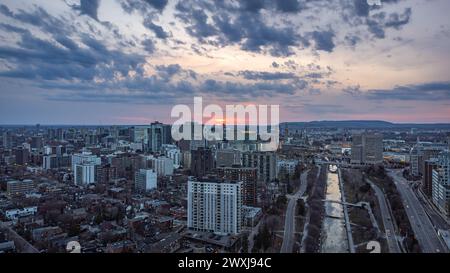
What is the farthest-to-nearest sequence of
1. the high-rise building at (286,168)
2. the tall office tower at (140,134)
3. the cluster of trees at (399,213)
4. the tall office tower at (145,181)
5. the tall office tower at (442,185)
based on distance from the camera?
the tall office tower at (140,134), the high-rise building at (286,168), the tall office tower at (145,181), the tall office tower at (442,185), the cluster of trees at (399,213)

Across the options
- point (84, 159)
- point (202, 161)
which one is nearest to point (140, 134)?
point (84, 159)

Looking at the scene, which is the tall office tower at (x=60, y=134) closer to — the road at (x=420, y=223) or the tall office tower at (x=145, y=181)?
the tall office tower at (x=145, y=181)

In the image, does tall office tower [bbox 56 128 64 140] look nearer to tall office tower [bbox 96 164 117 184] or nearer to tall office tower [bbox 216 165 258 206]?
tall office tower [bbox 96 164 117 184]

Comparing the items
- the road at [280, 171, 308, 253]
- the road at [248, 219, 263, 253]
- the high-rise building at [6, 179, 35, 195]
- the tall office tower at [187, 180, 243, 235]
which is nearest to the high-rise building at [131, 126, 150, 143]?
the high-rise building at [6, 179, 35, 195]

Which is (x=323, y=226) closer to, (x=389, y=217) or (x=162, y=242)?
(x=389, y=217)

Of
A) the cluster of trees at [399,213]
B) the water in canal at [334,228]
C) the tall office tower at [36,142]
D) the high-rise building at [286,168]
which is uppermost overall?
the tall office tower at [36,142]

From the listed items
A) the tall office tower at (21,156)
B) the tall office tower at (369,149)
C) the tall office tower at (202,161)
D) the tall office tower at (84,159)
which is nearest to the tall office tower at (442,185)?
the tall office tower at (202,161)
